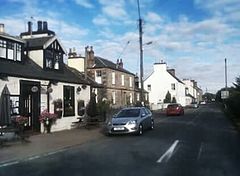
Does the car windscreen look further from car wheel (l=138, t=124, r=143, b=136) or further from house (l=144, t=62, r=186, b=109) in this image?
house (l=144, t=62, r=186, b=109)

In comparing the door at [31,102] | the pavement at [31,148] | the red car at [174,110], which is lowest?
the pavement at [31,148]

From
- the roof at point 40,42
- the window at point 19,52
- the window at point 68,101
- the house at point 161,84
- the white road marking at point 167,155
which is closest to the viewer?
the white road marking at point 167,155

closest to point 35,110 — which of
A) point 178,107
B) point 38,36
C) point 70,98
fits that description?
point 70,98

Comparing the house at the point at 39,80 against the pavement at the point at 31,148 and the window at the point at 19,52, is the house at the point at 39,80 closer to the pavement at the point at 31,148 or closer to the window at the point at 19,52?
the window at the point at 19,52

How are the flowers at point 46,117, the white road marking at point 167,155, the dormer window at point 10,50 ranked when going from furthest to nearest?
the flowers at point 46,117 → the dormer window at point 10,50 → the white road marking at point 167,155

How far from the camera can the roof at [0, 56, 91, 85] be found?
22688 millimetres

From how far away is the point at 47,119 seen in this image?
24.9 meters

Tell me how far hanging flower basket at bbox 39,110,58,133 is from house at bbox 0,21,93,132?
1.08 feet

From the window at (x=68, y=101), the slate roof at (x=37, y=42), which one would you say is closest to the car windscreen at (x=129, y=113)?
the window at (x=68, y=101)

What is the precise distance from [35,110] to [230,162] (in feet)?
48.8

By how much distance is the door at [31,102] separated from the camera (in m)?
23.5

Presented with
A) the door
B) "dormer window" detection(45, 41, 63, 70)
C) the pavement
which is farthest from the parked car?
"dormer window" detection(45, 41, 63, 70)

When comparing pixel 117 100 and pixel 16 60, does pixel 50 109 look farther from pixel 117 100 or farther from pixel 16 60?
pixel 117 100

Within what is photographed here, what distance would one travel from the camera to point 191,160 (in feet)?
42.4
